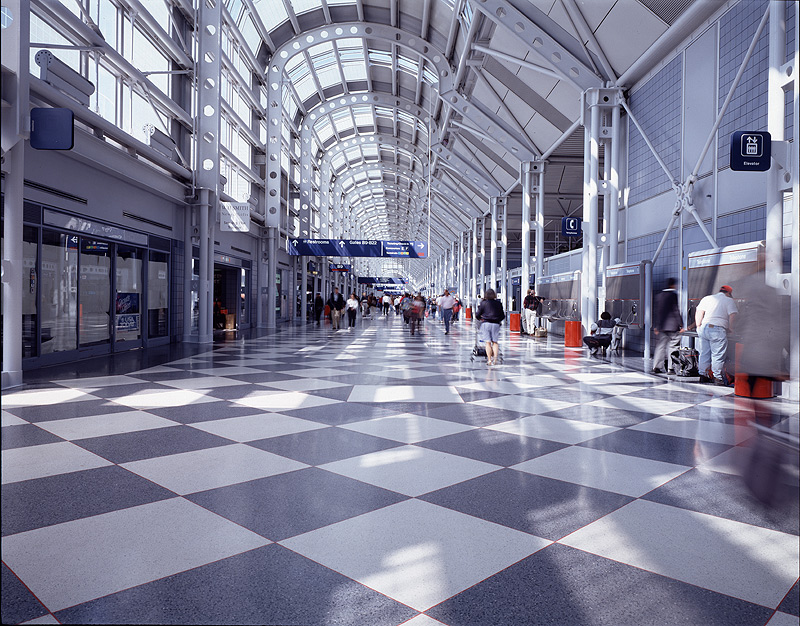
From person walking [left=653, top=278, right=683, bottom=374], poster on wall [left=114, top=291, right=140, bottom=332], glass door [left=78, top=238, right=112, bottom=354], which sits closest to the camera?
person walking [left=653, top=278, right=683, bottom=374]

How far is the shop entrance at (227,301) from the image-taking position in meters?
22.4

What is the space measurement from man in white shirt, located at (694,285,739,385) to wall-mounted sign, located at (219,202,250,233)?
40.0 feet

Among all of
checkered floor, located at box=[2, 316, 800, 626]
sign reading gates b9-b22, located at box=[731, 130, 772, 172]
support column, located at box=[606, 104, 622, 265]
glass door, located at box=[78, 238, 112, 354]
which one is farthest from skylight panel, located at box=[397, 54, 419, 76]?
checkered floor, located at box=[2, 316, 800, 626]

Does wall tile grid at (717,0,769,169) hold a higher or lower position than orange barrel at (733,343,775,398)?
higher

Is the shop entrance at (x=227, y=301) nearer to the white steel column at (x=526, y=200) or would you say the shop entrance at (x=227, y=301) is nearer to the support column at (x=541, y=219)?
the white steel column at (x=526, y=200)

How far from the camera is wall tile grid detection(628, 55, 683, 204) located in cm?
1321

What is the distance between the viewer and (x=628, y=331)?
16.2 m

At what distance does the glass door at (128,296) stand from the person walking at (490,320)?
8.48m

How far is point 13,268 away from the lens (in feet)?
25.1

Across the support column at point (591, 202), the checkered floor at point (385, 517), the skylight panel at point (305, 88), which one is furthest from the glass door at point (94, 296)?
the skylight panel at point (305, 88)

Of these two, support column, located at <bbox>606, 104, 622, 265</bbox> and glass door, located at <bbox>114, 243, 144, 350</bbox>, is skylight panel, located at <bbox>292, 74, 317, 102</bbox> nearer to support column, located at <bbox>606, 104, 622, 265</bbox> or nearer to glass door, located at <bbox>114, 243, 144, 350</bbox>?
glass door, located at <bbox>114, 243, 144, 350</bbox>

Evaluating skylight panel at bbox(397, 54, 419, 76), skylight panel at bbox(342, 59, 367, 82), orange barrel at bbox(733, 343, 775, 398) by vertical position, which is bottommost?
orange barrel at bbox(733, 343, 775, 398)

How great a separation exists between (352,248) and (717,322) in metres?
22.5

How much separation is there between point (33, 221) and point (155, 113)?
6213 mm
